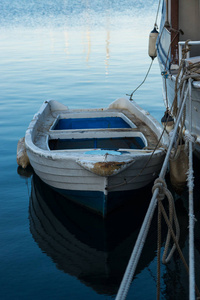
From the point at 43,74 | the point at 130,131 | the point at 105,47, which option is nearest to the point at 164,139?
the point at 130,131

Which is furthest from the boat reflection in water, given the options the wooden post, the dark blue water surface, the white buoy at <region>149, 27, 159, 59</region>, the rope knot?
the white buoy at <region>149, 27, 159, 59</region>

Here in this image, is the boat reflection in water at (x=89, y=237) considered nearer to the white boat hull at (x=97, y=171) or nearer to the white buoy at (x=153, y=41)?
the white boat hull at (x=97, y=171)

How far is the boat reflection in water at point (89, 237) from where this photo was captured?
16.1 feet

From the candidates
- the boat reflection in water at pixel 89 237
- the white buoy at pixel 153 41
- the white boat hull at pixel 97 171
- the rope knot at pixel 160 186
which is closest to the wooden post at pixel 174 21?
the white buoy at pixel 153 41

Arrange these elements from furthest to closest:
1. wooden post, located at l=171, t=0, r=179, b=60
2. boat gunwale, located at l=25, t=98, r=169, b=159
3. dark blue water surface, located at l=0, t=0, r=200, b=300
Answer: wooden post, located at l=171, t=0, r=179, b=60
boat gunwale, located at l=25, t=98, r=169, b=159
dark blue water surface, located at l=0, t=0, r=200, b=300

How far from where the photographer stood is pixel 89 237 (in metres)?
5.70

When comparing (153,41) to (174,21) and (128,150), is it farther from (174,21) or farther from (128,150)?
(128,150)

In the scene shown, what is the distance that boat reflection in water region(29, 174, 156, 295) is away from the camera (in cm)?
491

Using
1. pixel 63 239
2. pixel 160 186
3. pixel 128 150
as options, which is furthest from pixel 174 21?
pixel 160 186

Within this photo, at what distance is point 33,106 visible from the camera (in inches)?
543

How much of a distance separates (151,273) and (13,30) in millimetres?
37437

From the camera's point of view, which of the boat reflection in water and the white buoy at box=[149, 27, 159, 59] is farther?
the white buoy at box=[149, 27, 159, 59]

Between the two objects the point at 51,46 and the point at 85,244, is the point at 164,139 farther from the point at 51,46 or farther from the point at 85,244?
the point at 51,46

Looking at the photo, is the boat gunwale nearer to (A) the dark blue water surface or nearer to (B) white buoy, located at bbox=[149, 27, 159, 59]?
(A) the dark blue water surface
